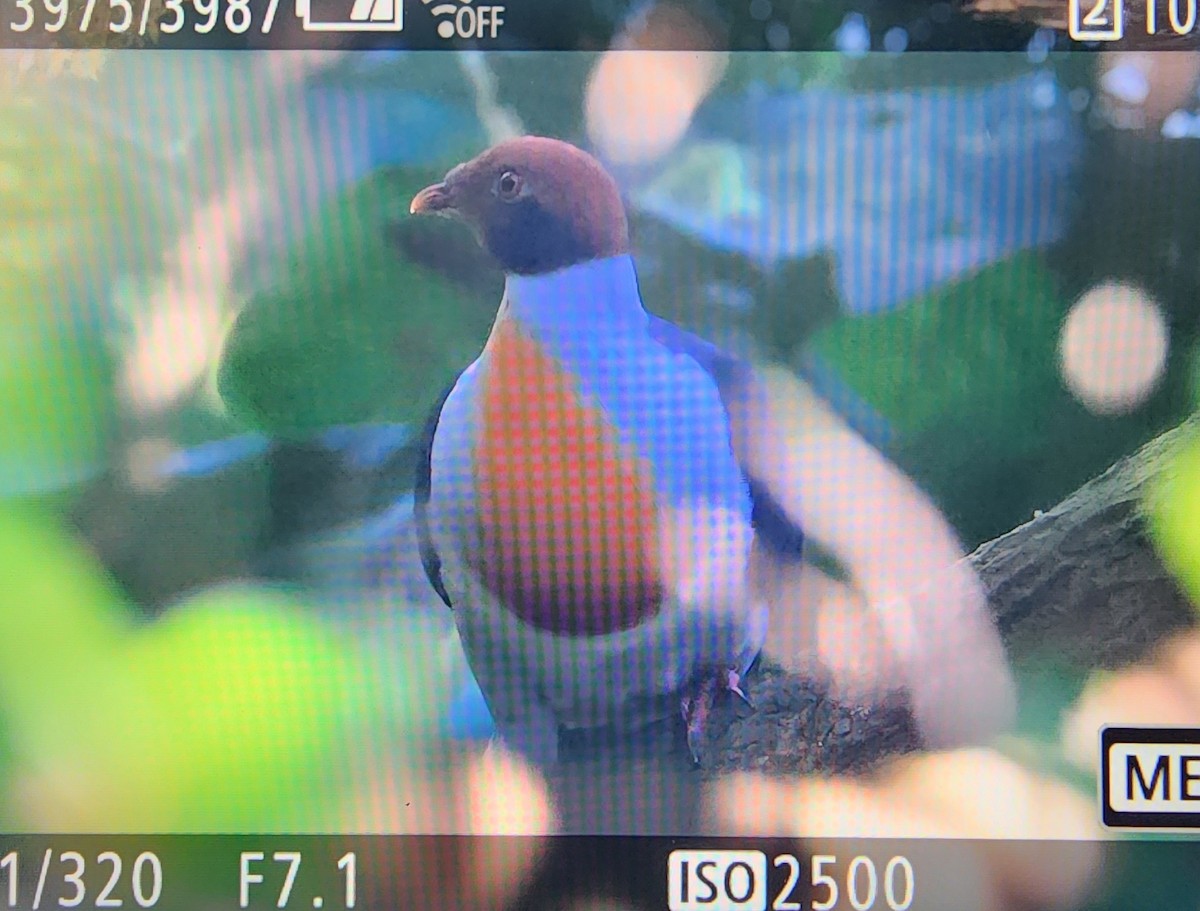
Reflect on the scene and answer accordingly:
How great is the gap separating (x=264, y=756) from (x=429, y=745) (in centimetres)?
11

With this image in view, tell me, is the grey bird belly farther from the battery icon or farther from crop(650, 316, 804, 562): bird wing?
the battery icon

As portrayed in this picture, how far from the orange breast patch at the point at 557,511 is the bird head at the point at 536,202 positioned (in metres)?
0.07

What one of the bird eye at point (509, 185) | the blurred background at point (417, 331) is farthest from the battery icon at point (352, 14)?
the bird eye at point (509, 185)

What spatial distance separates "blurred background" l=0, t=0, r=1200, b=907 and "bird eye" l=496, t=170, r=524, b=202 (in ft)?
0.11

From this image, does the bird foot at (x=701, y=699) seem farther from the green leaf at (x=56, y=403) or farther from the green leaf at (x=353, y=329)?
the green leaf at (x=56, y=403)

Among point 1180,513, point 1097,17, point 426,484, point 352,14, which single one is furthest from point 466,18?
point 1180,513

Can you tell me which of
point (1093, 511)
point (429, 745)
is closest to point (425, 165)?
point (429, 745)

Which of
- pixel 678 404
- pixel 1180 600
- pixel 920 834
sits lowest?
pixel 920 834

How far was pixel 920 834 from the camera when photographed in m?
0.78

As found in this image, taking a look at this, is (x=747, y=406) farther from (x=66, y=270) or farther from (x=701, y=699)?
(x=66, y=270)

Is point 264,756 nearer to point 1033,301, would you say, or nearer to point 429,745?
point 429,745

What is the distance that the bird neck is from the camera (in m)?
0.80

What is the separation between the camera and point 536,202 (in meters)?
0.80

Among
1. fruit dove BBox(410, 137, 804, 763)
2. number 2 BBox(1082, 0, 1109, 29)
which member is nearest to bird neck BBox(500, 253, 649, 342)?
fruit dove BBox(410, 137, 804, 763)
